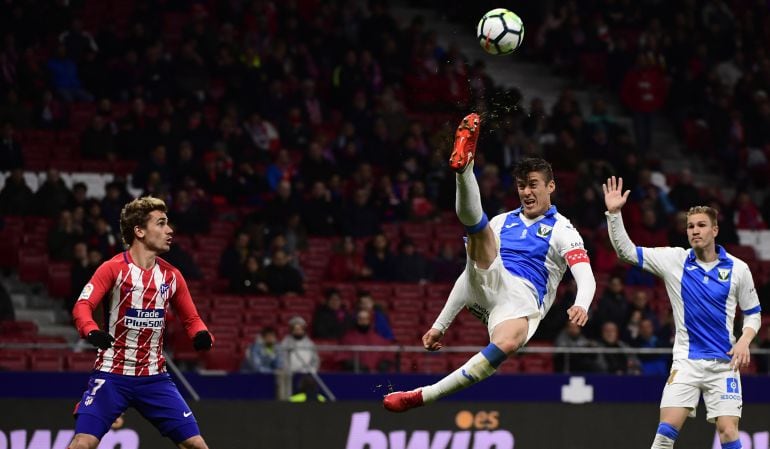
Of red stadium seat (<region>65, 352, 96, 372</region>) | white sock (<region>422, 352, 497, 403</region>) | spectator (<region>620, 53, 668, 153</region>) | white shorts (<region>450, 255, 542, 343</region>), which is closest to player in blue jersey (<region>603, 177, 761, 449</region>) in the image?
white shorts (<region>450, 255, 542, 343</region>)

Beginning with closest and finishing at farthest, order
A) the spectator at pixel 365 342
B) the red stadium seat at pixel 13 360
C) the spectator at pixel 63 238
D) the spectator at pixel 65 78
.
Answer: the red stadium seat at pixel 13 360
the spectator at pixel 365 342
the spectator at pixel 63 238
the spectator at pixel 65 78

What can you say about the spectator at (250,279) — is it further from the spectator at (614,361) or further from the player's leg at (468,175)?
the player's leg at (468,175)

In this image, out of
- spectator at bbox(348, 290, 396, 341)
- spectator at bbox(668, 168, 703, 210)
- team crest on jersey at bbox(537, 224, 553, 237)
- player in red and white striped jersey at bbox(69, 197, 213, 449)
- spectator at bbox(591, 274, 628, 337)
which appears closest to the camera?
player in red and white striped jersey at bbox(69, 197, 213, 449)

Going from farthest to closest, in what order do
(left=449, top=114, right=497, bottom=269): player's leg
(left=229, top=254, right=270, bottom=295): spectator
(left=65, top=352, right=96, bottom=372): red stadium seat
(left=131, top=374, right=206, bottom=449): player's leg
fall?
1. (left=229, top=254, right=270, bottom=295): spectator
2. (left=65, top=352, right=96, bottom=372): red stadium seat
3. (left=131, top=374, right=206, bottom=449): player's leg
4. (left=449, top=114, right=497, bottom=269): player's leg

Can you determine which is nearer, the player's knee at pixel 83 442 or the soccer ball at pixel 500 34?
the player's knee at pixel 83 442

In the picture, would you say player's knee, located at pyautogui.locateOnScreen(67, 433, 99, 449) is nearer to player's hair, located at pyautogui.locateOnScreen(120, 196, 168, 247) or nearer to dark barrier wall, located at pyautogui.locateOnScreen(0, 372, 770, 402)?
player's hair, located at pyautogui.locateOnScreen(120, 196, 168, 247)

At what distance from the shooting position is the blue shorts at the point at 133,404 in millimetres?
8781

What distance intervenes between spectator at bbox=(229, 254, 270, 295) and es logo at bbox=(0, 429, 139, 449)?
426 centimetres

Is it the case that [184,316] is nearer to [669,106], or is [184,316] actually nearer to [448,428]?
[448,428]

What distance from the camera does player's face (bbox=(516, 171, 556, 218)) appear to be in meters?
9.62

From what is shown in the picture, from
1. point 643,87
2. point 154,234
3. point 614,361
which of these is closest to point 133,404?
point 154,234

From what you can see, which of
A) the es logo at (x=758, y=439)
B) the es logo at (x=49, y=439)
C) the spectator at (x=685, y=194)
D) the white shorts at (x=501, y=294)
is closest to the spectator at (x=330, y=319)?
the es logo at (x=49, y=439)

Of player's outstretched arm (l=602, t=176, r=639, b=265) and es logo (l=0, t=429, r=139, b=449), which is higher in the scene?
player's outstretched arm (l=602, t=176, r=639, b=265)

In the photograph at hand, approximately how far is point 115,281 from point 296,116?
11451mm
